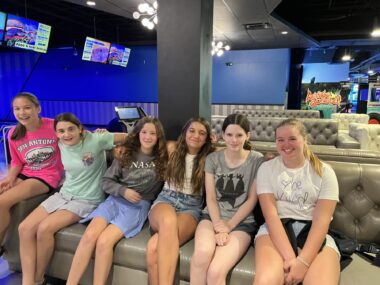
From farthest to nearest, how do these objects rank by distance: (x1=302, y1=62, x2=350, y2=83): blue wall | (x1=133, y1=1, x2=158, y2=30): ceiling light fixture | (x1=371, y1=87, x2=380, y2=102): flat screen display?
1. (x1=302, y1=62, x2=350, y2=83): blue wall
2. (x1=371, y1=87, x2=380, y2=102): flat screen display
3. (x1=133, y1=1, x2=158, y2=30): ceiling light fixture

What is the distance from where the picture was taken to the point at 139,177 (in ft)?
7.58

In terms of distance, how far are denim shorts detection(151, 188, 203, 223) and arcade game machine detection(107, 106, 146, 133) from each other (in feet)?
11.9

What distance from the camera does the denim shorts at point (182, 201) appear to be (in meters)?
2.16

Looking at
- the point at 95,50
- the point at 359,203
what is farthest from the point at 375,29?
the point at 359,203

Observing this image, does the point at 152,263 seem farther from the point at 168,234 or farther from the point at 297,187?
the point at 297,187

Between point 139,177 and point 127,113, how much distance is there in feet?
12.5

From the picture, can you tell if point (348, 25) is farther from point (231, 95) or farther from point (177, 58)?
point (177, 58)

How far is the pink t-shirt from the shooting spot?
2449mm

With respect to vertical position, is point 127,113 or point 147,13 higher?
point 147,13

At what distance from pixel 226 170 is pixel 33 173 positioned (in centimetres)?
164

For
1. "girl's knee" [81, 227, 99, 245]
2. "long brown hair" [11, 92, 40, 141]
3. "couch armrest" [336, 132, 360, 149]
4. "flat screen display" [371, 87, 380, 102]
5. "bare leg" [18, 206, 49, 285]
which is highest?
"flat screen display" [371, 87, 380, 102]

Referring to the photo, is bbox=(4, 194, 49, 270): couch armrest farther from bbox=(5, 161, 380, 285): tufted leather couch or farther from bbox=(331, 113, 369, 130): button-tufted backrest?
bbox=(331, 113, 369, 130): button-tufted backrest

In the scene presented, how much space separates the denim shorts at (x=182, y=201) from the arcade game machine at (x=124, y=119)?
364 cm

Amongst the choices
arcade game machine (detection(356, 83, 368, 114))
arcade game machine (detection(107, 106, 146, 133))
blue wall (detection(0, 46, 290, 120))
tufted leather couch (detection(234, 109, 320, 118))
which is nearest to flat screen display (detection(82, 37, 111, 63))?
blue wall (detection(0, 46, 290, 120))
